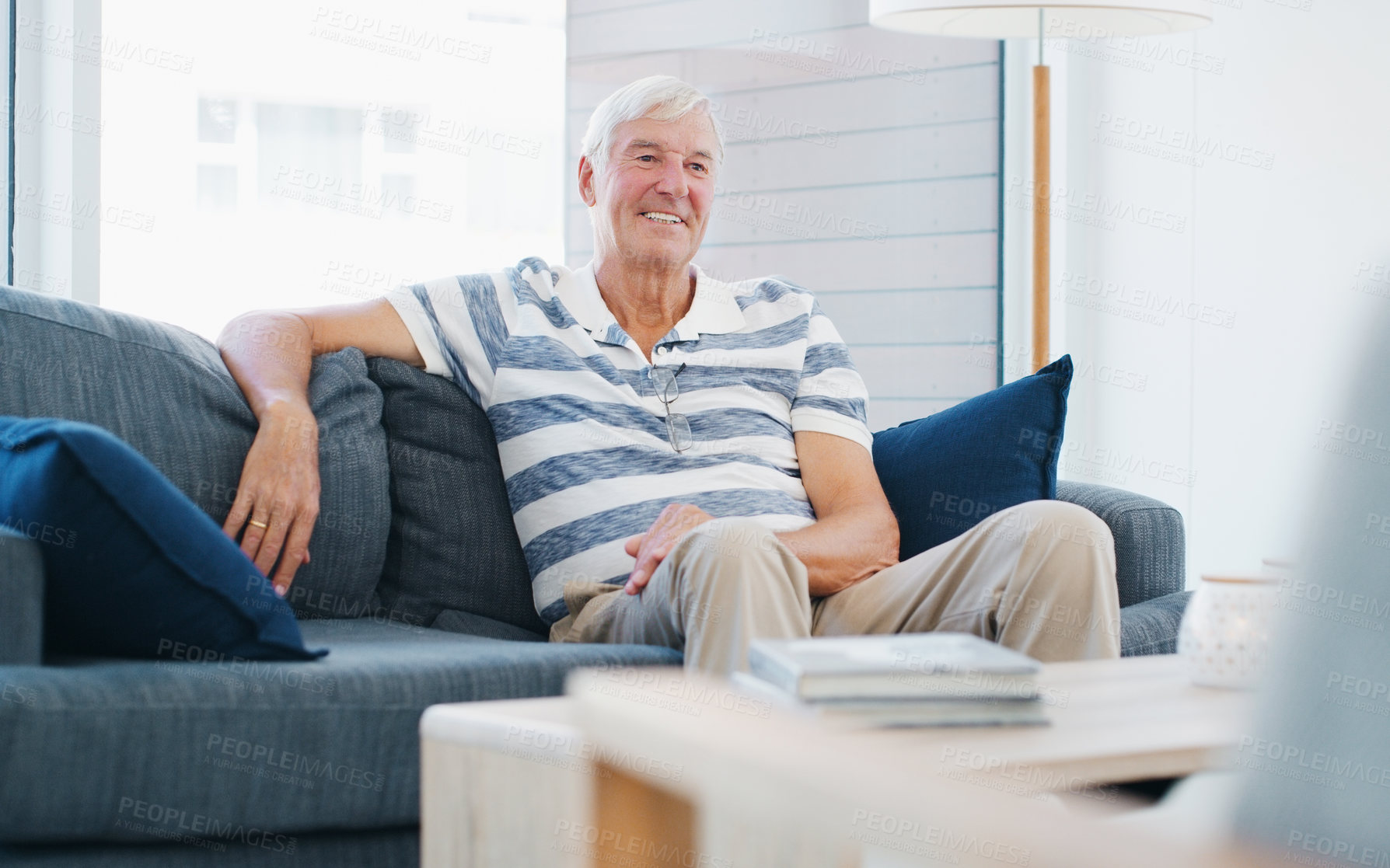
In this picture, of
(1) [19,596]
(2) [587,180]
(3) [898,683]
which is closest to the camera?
(3) [898,683]

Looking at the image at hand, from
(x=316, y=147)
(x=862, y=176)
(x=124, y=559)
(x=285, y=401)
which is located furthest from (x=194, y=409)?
(x=862, y=176)

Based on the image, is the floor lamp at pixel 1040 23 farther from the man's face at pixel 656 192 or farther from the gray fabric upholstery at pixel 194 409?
the gray fabric upholstery at pixel 194 409

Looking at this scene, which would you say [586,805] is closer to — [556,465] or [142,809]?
[142,809]

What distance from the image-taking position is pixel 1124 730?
973mm

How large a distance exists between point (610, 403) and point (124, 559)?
0.86 meters

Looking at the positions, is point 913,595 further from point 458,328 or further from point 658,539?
point 458,328

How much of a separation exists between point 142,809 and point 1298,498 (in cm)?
114

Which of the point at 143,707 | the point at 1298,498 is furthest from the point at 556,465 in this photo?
the point at 1298,498

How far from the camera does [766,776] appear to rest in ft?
2.46

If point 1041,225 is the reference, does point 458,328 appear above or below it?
below

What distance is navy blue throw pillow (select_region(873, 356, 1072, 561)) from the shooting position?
6.58 feet

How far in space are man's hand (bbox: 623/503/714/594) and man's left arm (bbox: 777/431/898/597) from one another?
150 mm

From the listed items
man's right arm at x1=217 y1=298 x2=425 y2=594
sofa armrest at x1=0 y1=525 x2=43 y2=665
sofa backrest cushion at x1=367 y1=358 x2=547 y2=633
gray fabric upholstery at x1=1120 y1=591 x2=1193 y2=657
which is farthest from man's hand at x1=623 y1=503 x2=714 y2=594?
sofa armrest at x1=0 y1=525 x2=43 y2=665

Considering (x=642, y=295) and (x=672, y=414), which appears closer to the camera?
(x=672, y=414)
